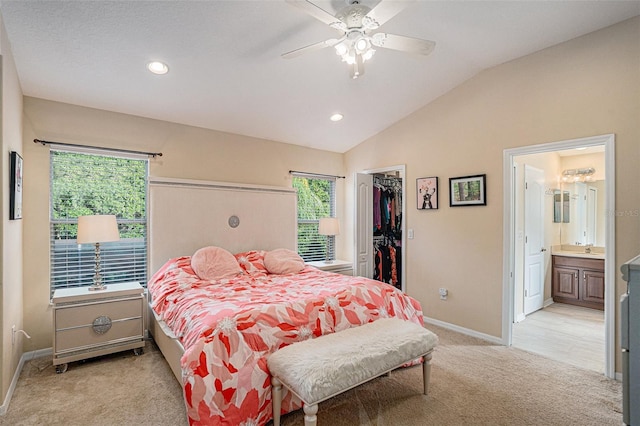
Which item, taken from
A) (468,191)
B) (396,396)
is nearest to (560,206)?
(468,191)

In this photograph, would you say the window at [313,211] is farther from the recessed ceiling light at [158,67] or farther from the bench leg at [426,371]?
the bench leg at [426,371]

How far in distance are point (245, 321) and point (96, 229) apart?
1.85 metres

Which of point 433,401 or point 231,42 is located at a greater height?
point 231,42

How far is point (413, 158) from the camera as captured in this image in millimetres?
4309

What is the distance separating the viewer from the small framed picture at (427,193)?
404 centimetres

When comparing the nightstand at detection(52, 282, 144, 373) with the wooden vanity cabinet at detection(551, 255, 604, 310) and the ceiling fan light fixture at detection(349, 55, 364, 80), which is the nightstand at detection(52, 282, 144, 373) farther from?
the wooden vanity cabinet at detection(551, 255, 604, 310)

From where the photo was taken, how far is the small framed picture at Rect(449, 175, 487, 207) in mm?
3586

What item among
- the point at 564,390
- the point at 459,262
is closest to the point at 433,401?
the point at 564,390

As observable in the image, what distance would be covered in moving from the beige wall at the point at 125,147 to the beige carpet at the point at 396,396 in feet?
2.53

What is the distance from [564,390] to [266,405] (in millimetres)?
2313

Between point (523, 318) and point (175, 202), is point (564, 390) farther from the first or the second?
point (175, 202)

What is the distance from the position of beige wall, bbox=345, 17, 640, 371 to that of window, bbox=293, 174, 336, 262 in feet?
3.01

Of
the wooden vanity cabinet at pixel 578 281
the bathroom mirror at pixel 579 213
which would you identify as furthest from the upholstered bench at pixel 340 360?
the bathroom mirror at pixel 579 213

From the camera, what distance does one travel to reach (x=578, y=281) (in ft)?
16.1
